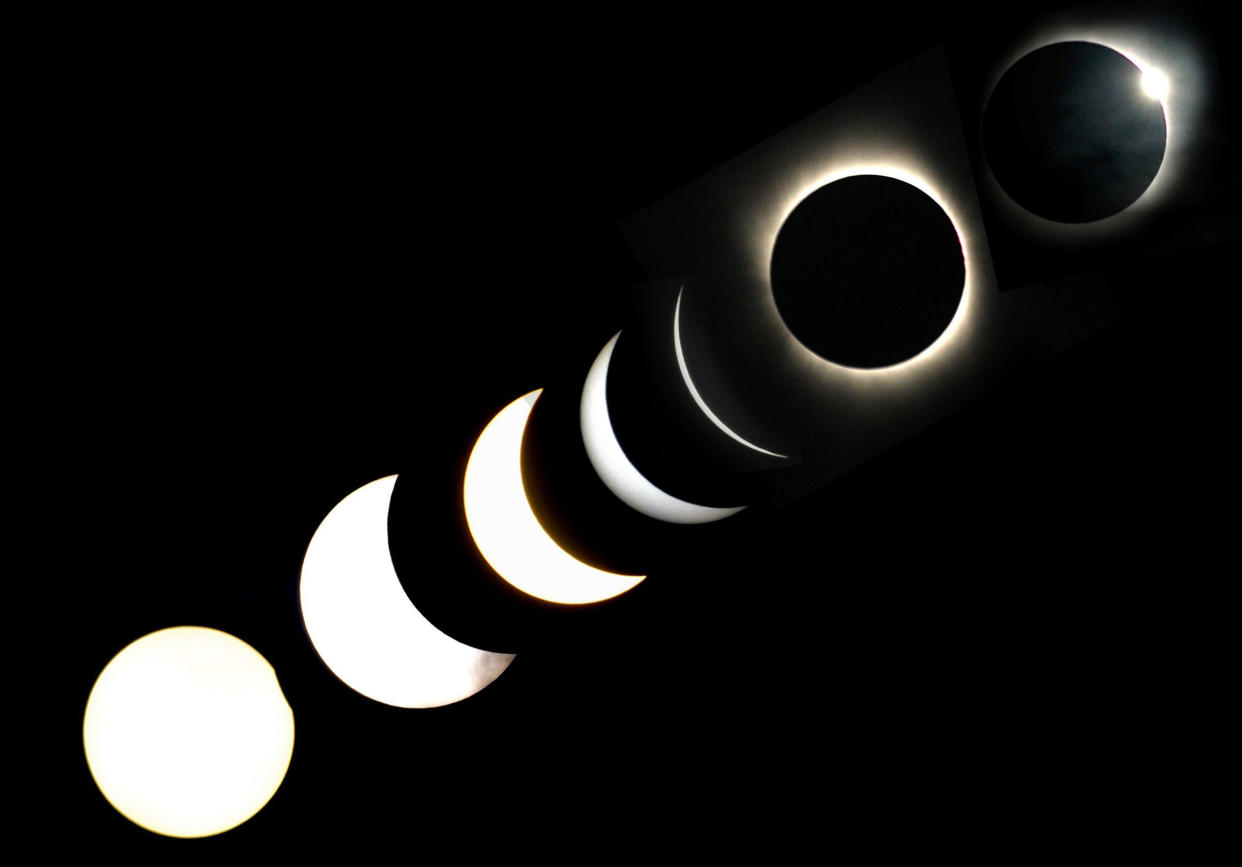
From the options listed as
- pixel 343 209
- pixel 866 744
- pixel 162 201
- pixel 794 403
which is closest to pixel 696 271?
pixel 794 403

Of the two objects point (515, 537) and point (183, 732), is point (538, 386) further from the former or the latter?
point (183, 732)

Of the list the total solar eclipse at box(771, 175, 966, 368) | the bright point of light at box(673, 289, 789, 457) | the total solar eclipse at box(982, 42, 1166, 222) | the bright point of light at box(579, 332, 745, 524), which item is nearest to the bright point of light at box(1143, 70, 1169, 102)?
the total solar eclipse at box(982, 42, 1166, 222)

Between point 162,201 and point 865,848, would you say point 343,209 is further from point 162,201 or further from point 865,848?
point 865,848

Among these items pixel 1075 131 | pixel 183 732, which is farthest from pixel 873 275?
pixel 183 732

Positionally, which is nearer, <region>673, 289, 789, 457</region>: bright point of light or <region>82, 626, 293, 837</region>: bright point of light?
<region>673, 289, 789, 457</region>: bright point of light

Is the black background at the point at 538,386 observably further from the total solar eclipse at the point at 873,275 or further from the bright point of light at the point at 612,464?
the bright point of light at the point at 612,464

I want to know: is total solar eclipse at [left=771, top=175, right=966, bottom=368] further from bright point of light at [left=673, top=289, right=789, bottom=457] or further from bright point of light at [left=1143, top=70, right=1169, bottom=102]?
bright point of light at [left=1143, top=70, right=1169, bottom=102]
